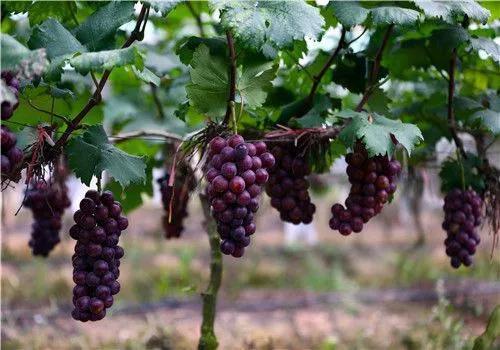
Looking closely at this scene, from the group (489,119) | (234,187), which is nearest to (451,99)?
(489,119)

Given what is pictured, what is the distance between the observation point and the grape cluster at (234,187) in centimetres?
109

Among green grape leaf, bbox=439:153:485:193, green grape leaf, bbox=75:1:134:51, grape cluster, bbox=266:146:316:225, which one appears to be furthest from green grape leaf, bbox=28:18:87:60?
A: green grape leaf, bbox=439:153:485:193

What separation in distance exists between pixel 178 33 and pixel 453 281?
8.59ft

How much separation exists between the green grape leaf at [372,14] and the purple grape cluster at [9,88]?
0.59 m

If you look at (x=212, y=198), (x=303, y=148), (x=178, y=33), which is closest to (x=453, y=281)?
(x=178, y=33)

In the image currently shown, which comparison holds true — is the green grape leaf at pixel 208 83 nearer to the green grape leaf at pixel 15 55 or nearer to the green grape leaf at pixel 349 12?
the green grape leaf at pixel 349 12

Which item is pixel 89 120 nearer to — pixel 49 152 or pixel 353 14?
pixel 49 152

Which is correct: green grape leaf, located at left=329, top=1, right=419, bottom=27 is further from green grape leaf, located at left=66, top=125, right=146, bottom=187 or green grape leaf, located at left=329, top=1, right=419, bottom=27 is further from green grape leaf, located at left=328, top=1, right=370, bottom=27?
green grape leaf, located at left=66, top=125, right=146, bottom=187

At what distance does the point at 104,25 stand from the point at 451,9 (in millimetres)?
625

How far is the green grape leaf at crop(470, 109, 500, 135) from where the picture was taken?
1392 mm

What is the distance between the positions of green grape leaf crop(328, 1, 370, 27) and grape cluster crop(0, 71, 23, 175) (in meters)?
0.60

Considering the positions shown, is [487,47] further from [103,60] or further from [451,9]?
[103,60]

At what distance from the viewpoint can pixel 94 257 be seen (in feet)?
3.77

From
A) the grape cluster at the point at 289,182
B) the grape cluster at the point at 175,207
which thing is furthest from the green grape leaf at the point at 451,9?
the grape cluster at the point at 175,207
